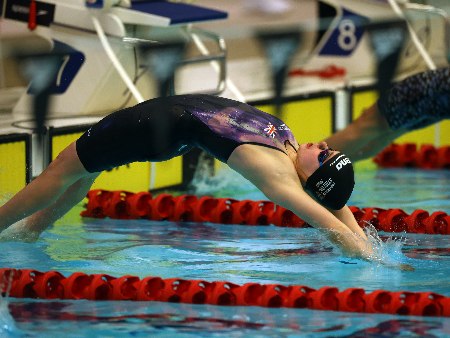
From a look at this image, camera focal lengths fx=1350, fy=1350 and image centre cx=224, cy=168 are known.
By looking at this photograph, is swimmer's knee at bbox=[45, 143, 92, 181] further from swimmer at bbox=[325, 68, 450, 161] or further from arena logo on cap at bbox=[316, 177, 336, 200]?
swimmer at bbox=[325, 68, 450, 161]

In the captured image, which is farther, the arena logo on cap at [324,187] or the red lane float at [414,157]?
the red lane float at [414,157]

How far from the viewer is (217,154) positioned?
586cm

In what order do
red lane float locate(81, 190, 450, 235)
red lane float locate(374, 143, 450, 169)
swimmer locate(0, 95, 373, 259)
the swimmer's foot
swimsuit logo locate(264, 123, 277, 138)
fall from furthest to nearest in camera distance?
red lane float locate(374, 143, 450, 169), red lane float locate(81, 190, 450, 235), the swimmer's foot, swimsuit logo locate(264, 123, 277, 138), swimmer locate(0, 95, 373, 259)

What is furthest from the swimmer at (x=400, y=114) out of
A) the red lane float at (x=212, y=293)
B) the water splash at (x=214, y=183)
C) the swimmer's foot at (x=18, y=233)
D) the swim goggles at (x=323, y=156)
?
the red lane float at (x=212, y=293)

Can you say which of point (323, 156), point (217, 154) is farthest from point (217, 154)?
point (323, 156)

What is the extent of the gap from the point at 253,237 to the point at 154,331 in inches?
84.8

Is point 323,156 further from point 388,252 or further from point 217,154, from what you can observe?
point 388,252

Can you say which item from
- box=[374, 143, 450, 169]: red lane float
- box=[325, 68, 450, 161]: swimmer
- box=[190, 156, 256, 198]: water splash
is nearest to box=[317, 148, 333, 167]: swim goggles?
box=[325, 68, 450, 161]: swimmer

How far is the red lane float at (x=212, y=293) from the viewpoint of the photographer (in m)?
4.96

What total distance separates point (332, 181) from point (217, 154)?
515 mm

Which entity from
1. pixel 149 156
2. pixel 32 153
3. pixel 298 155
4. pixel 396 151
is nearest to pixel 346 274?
pixel 298 155

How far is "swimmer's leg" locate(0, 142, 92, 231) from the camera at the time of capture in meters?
5.82

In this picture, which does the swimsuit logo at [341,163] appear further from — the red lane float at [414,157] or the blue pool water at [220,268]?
the red lane float at [414,157]

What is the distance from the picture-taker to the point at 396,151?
9.82m
